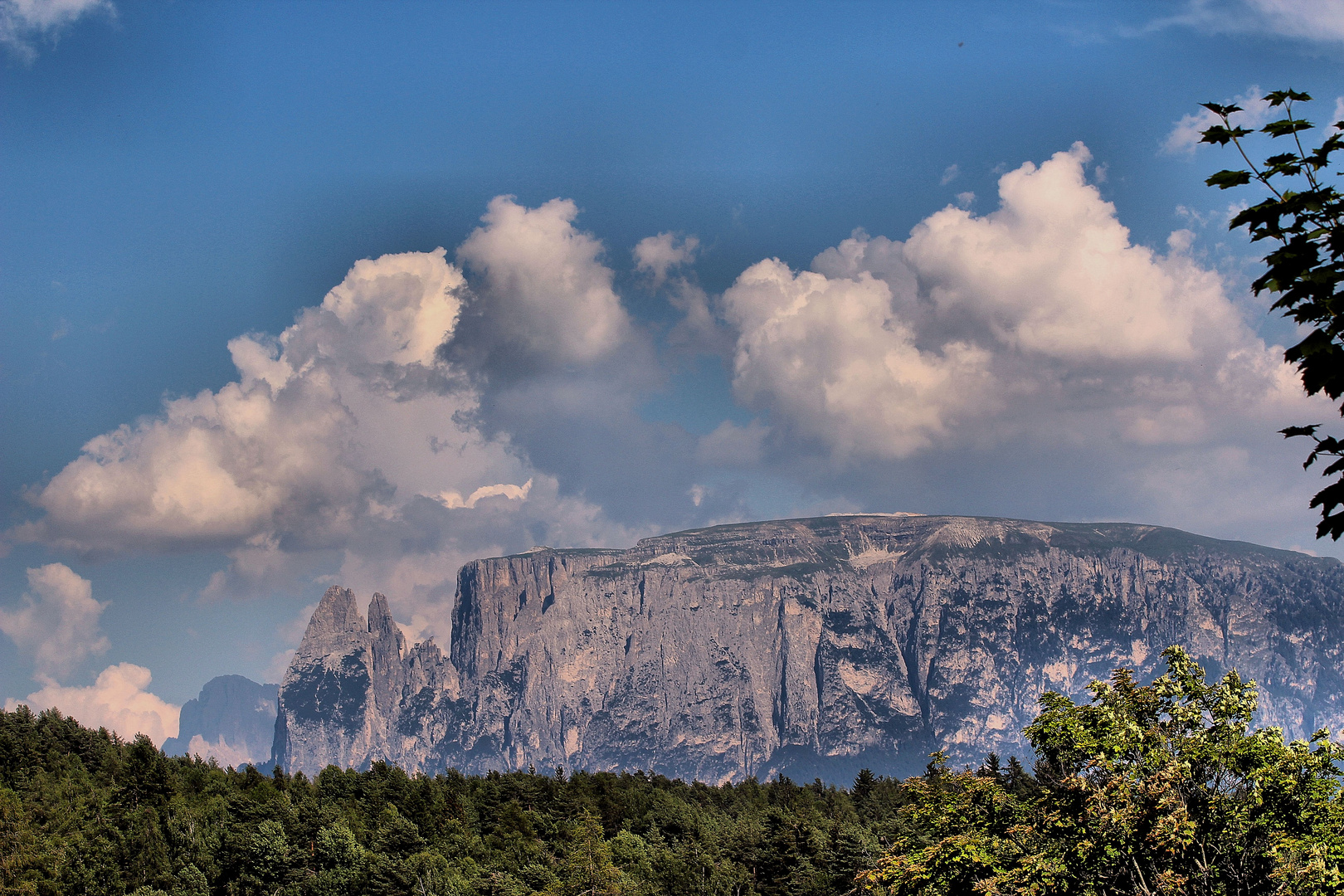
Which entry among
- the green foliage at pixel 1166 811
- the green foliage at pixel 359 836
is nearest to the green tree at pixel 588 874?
the green foliage at pixel 359 836

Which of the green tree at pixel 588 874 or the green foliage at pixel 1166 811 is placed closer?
the green foliage at pixel 1166 811

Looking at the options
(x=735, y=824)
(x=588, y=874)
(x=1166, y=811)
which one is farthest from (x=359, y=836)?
(x=1166, y=811)

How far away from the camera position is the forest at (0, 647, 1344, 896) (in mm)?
31469

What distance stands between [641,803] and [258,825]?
2935 inches

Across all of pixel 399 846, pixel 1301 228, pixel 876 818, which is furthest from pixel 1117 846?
pixel 876 818

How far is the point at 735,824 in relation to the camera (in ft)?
507

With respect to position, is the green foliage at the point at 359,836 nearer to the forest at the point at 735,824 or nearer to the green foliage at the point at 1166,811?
the forest at the point at 735,824

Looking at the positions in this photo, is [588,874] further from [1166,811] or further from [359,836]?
[1166,811]

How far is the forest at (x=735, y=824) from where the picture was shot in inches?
1239

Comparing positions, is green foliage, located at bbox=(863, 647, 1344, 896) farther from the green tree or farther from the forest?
the green tree

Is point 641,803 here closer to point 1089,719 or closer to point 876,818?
point 876,818

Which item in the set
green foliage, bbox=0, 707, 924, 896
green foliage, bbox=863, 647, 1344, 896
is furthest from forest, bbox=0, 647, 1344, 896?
green foliage, bbox=0, 707, 924, 896

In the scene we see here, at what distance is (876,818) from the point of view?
174m

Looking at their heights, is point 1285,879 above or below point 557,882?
above
